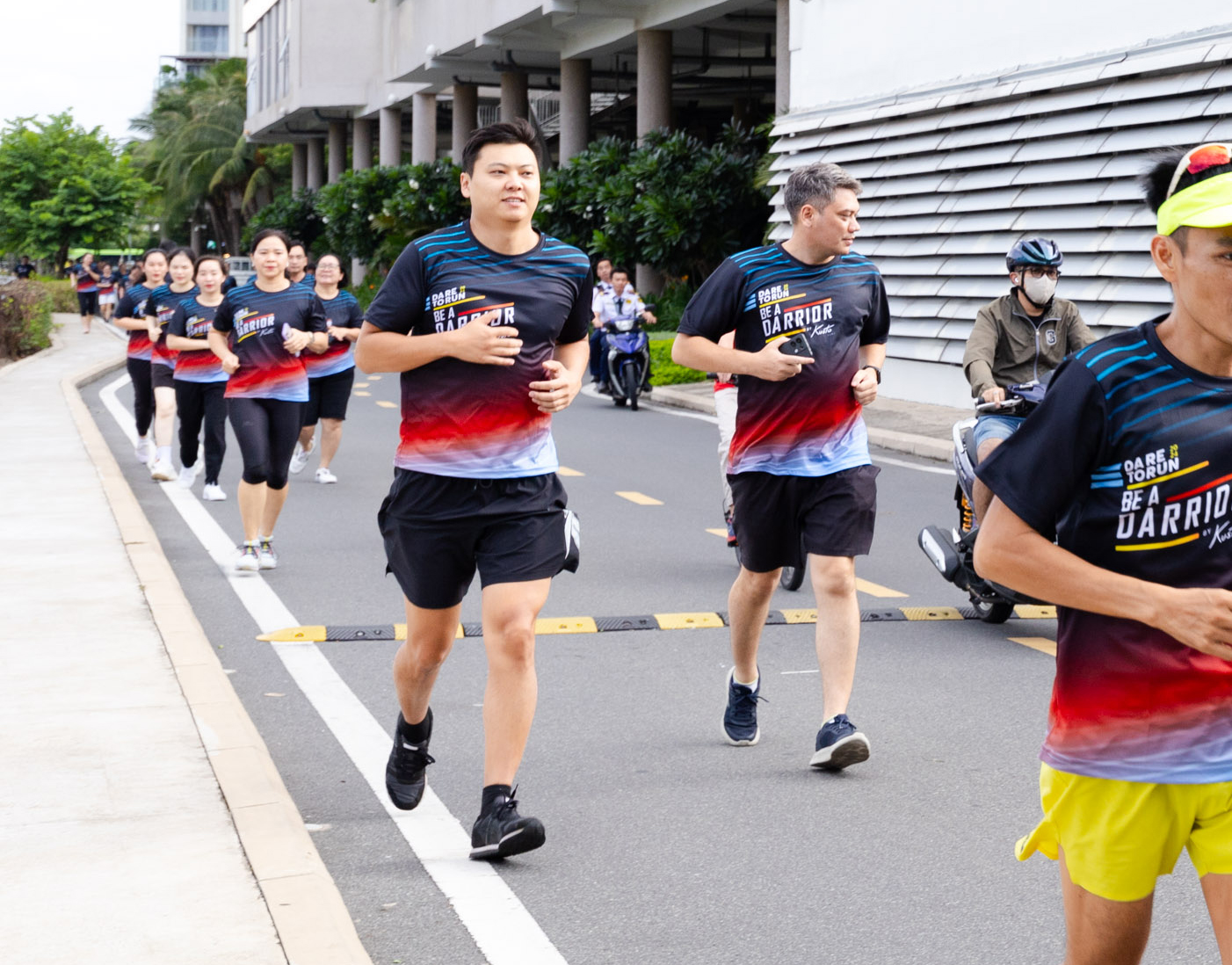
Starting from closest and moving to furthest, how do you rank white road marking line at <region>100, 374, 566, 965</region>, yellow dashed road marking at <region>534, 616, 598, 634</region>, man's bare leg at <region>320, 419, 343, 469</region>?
white road marking line at <region>100, 374, 566, 965</region>
yellow dashed road marking at <region>534, 616, 598, 634</region>
man's bare leg at <region>320, 419, 343, 469</region>

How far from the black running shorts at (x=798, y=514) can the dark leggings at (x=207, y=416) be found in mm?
7574

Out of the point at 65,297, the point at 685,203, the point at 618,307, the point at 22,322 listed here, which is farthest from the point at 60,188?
the point at 618,307

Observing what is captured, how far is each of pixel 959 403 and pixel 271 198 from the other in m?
67.7

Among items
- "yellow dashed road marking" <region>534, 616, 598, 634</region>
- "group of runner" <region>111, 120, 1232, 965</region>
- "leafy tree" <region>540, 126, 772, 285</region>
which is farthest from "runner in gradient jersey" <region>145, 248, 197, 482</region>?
"leafy tree" <region>540, 126, 772, 285</region>

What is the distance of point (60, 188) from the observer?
62031mm

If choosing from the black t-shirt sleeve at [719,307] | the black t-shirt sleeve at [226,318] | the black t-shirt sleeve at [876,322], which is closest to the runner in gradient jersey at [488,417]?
the black t-shirt sleeve at [719,307]

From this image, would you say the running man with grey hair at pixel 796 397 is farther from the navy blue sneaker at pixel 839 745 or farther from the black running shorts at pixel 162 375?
the black running shorts at pixel 162 375

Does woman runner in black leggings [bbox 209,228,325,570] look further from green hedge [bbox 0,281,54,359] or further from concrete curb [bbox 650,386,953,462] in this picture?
green hedge [bbox 0,281,54,359]

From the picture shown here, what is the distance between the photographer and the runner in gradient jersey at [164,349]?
14.1 m

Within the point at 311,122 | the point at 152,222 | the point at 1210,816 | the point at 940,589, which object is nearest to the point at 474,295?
the point at 1210,816

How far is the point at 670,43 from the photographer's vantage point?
117 ft

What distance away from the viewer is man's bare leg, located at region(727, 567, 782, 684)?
613 centimetres

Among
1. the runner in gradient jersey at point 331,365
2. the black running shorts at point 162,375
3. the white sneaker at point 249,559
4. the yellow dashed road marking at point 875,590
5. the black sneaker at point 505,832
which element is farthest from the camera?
the black running shorts at point 162,375

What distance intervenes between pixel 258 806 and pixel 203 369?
8.45 meters
